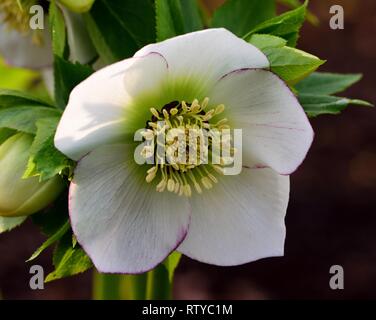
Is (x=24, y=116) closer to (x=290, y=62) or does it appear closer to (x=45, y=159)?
(x=45, y=159)

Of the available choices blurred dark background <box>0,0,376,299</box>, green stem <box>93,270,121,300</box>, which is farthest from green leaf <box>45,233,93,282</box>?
blurred dark background <box>0,0,376,299</box>

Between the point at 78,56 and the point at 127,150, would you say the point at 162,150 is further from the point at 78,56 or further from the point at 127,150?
the point at 78,56

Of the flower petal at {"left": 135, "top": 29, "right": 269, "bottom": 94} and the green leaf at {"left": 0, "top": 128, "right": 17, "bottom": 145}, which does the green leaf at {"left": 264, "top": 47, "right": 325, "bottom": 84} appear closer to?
the flower petal at {"left": 135, "top": 29, "right": 269, "bottom": 94}

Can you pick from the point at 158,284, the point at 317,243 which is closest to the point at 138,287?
the point at 158,284

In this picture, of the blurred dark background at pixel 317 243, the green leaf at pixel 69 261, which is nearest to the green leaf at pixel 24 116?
the green leaf at pixel 69 261

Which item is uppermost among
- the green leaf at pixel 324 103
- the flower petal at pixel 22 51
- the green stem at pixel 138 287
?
the flower petal at pixel 22 51

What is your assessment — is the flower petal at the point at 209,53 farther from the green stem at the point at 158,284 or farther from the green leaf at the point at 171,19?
the green stem at the point at 158,284
